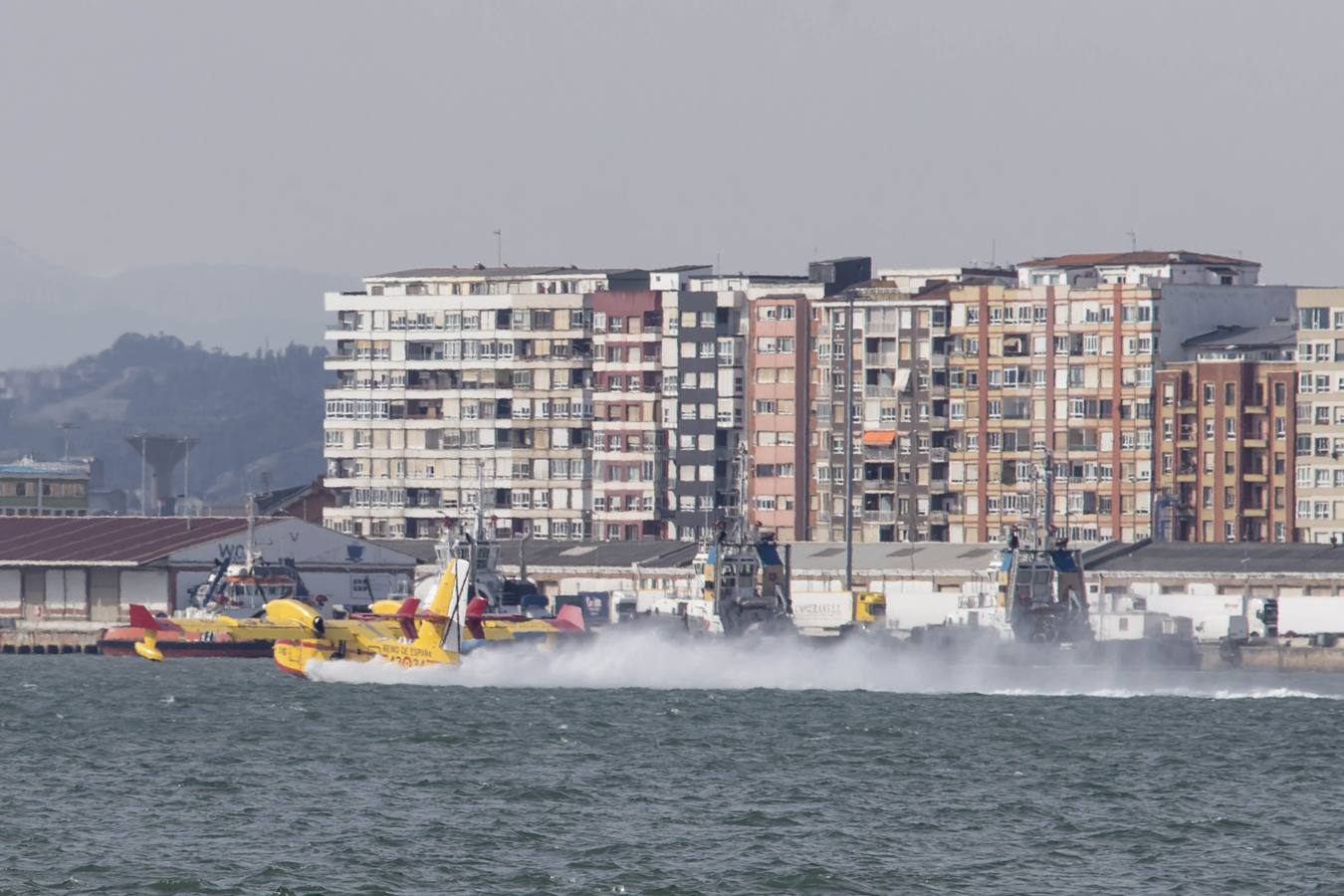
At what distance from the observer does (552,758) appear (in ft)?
272

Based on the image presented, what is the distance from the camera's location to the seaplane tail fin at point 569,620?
129000 mm

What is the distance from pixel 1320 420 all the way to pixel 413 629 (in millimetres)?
91992


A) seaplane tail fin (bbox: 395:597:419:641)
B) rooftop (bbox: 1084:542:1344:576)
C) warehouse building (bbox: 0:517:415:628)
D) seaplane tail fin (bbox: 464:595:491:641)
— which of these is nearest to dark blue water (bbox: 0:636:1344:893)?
seaplane tail fin (bbox: 395:597:419:641)

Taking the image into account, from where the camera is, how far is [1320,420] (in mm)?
187250

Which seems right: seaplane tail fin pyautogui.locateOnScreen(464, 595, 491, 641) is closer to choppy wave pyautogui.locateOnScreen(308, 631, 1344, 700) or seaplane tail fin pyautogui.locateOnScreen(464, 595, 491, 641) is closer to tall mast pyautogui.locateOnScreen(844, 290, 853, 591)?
choppy wave pyautogui.locateOnScreen(308, 631, 1344, 700)

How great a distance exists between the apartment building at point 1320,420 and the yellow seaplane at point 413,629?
70.5 m

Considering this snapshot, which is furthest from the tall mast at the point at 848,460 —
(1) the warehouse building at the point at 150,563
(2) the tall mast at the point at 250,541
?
(2) the tall mast at the point at 250,541

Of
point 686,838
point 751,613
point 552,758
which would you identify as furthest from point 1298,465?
point 686,838

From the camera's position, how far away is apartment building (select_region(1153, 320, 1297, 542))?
188m

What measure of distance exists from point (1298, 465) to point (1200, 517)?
289 inches

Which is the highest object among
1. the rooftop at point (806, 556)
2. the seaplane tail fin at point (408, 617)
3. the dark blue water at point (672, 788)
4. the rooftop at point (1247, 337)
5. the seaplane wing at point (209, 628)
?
the rooftop at point (1247, 337)

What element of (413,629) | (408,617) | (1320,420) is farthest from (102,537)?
(1320,420)

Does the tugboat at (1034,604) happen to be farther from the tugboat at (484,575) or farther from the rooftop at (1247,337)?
the rooftop at (1247,337)

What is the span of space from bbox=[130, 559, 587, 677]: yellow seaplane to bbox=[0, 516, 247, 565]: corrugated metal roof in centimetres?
4103
